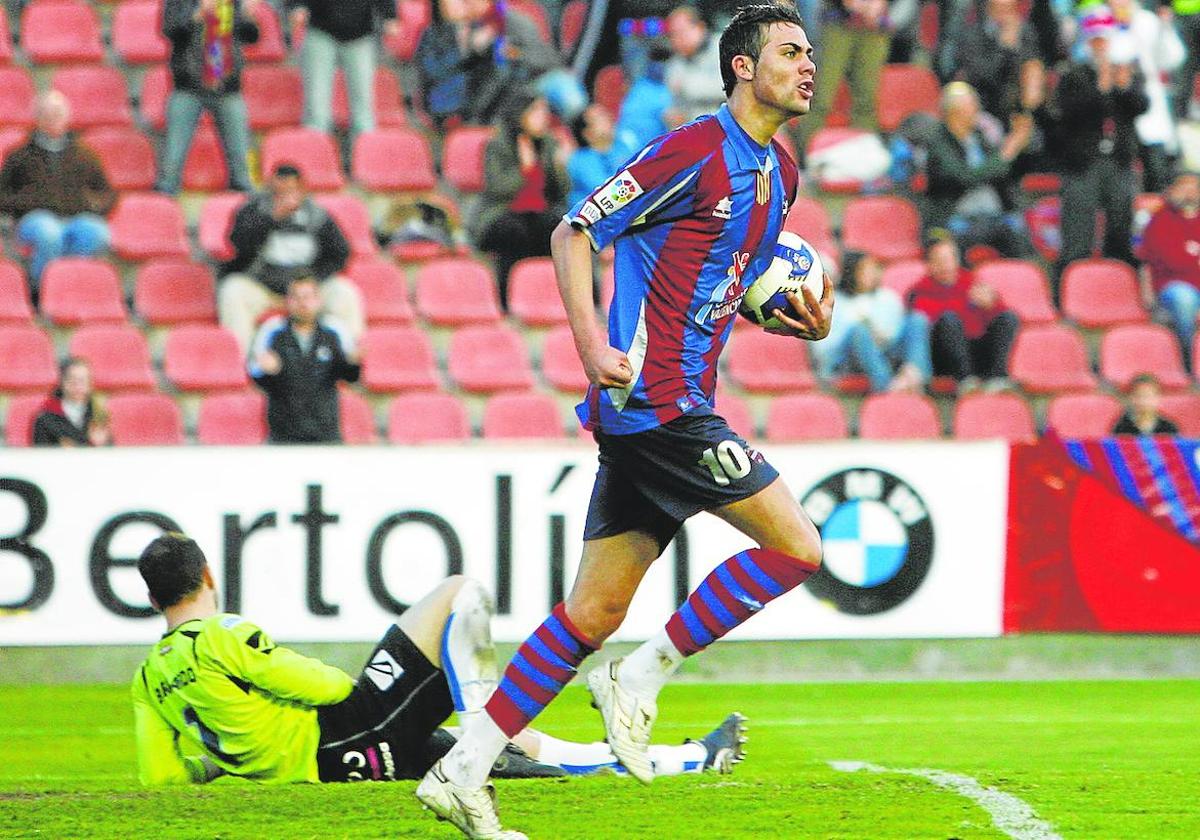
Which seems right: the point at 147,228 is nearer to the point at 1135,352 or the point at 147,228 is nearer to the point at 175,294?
the point at 175,294

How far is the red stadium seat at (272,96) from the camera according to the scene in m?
13.7

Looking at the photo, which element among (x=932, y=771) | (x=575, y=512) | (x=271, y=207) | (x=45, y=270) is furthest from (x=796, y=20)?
(x=45, y=270)

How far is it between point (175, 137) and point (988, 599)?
657cm

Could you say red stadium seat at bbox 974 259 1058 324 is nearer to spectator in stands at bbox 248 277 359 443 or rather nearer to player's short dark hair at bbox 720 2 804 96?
spectator in stands at bbox 248 277 359 443

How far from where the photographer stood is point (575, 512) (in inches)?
388

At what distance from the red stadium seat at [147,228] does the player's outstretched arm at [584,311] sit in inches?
324

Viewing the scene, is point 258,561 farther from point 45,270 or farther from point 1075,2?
point 1075,2

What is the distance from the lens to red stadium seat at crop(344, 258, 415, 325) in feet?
41.0

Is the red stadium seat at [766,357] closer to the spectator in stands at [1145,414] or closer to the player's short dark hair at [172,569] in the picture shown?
the spectator in stands at [1145,414]

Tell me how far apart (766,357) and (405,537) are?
370 cm

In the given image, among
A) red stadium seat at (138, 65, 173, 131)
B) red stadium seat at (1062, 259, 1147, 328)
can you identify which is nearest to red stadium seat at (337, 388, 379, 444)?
red stadium seat at (138, 65, 173, 131)

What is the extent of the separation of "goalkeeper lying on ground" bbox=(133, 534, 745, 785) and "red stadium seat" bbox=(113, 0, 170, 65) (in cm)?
907

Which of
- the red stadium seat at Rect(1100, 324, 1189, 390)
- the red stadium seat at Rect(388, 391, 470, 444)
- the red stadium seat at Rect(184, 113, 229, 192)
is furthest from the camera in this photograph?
the red stadium seat at Rect(184, 113, 229, 192)

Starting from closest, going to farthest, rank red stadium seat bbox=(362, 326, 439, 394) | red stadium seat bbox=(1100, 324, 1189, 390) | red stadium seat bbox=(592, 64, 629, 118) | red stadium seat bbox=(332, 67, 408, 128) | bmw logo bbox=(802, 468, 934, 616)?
bmw logo bbox=(802, 468, 934, 616)
red stadium seat bbox=(362, 326, 439, 394)
red stadium seat bbox=(1100, 324, 1189, 390)
red stadium seat bbox=(332, 67, 408, 128)
red stadium seat bbox=(592, 64, 629, 118)
